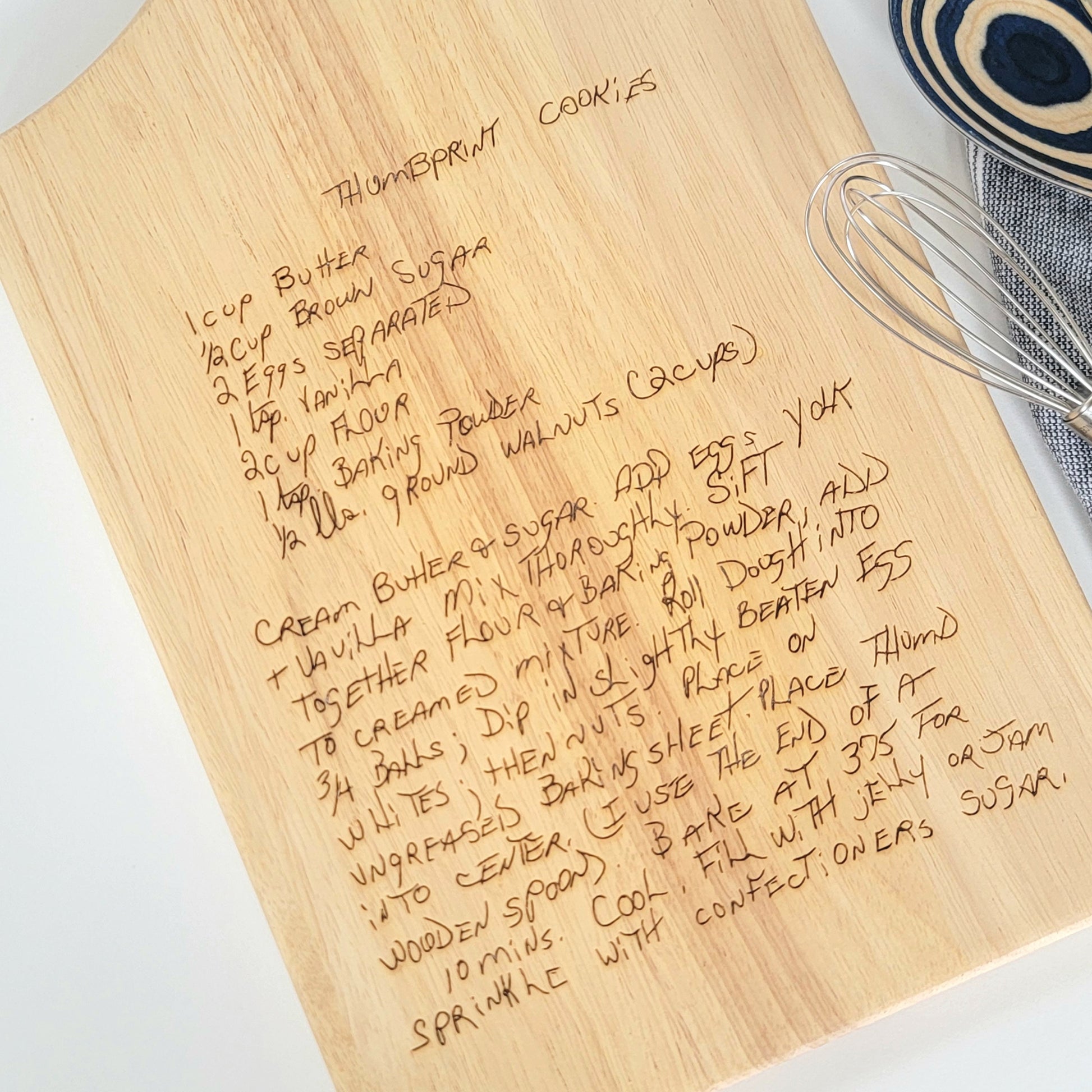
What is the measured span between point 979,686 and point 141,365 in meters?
0.44

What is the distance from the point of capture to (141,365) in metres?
0.44

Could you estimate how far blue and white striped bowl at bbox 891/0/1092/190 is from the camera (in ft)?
1.37

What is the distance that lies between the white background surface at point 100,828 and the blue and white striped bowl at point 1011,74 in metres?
0.05

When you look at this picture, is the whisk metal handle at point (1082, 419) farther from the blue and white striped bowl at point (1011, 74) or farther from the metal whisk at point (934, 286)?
the blue and white striped bowl at point (1011, 74)

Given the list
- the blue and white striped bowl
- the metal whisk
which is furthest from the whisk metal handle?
the blue and white striped bowl

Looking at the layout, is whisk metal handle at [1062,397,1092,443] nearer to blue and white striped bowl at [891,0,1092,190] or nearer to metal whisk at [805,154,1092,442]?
metal whisk at [805,154,1092,442]

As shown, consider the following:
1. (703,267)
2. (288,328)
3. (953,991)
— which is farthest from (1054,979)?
(288,328)

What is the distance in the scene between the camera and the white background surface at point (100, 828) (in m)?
0.48

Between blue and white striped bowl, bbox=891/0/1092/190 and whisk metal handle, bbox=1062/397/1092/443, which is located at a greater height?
blue and white striped bowl, bbox=891/0/1092/190

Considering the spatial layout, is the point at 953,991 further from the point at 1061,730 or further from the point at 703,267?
the point at 703,267

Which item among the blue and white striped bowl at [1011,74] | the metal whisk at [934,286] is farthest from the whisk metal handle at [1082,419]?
the blue and white striped bowl at [1011,74]

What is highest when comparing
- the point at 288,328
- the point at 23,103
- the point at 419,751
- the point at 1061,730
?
the point at 23,103

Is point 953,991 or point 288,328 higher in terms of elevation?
point 288,328

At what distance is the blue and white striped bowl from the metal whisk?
4 centimetres
